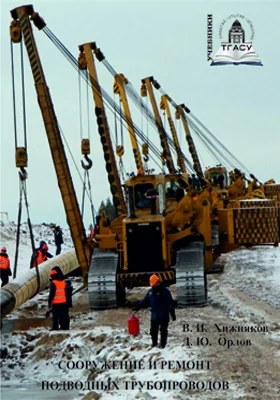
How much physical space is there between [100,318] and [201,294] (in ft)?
8.97

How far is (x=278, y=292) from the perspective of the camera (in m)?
22.7

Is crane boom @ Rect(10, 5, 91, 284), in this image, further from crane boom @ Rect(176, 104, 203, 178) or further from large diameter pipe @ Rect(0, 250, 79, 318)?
crane boom @ Rect(176, 104, 203, 178)

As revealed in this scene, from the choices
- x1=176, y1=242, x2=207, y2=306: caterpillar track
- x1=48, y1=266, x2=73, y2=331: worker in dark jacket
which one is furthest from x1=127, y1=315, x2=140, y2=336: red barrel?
x1=176, y1=242, x2=207, y2=306: caterpillar track

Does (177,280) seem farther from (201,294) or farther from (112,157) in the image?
(112,157)

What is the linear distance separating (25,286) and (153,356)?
8053mm

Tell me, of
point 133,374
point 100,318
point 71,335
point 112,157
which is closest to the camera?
point 133,374

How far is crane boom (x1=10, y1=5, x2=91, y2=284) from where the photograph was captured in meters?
23.0

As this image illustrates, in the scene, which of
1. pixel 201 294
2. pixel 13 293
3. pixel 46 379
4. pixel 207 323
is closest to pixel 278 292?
pixel 201 294

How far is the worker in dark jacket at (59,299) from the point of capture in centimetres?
1717

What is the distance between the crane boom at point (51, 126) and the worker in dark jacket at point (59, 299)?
560cm

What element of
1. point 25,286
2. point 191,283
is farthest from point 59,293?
point 25,286

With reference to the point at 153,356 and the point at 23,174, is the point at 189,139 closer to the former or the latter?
the point at 23,174

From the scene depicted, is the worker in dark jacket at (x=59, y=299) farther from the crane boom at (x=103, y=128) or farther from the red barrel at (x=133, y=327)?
the crane boom at (x=103, y=128)

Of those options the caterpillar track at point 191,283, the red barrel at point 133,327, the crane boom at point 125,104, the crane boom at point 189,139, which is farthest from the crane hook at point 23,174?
the crane boom at point 189,139
